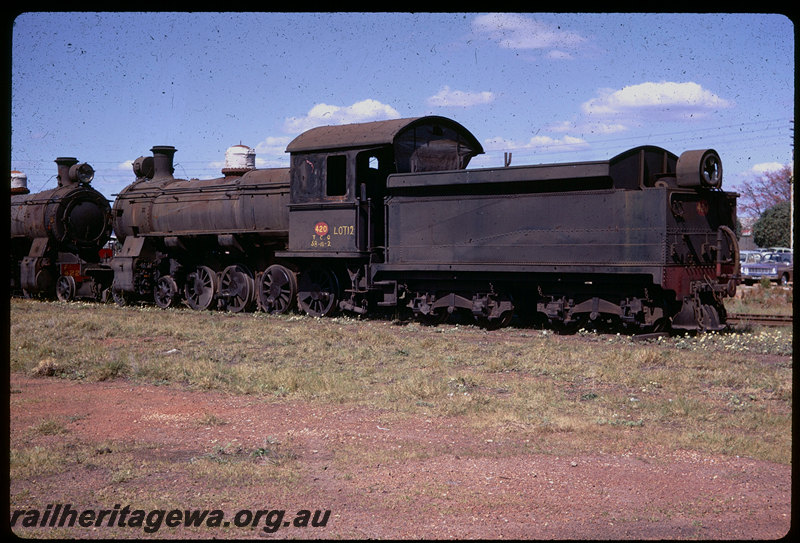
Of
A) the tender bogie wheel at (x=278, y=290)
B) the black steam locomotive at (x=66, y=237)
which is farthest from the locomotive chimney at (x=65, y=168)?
the tender bogie wheel at (x=278, y=290)

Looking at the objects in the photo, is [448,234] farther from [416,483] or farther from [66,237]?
[66,237]

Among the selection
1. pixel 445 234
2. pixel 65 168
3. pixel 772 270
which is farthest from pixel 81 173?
pixel 772 270

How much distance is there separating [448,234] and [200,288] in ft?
26.5

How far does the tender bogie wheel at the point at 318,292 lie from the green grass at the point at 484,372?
3.87 ft

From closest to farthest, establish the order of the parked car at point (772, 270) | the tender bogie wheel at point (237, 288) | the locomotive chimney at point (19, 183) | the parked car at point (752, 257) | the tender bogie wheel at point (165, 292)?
the tender bogie wheel at point (237, 288), the tender bogie wheel at point (165, 292), the locomotive chimney at point (19, 183), the parked car at point (772, 270), the parked car at point (752, 257)

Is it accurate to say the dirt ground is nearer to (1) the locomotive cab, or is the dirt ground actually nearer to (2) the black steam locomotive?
(1) the locomotive cab

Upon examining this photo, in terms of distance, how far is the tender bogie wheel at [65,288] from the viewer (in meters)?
23.5

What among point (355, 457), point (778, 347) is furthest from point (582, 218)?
point (355, 457)

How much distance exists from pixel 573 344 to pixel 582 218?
2.34m

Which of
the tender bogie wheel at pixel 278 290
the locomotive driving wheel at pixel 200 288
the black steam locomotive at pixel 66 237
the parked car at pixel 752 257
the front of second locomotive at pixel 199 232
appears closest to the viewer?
the tender bogie wheel at pixel 278 290

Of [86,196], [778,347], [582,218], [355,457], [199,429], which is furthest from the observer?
[86,196]

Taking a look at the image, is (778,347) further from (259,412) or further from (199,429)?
(199,429)

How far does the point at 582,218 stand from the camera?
1361cm

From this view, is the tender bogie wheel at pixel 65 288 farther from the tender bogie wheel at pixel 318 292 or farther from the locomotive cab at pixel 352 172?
the locomotive cab at pixel 352 172
